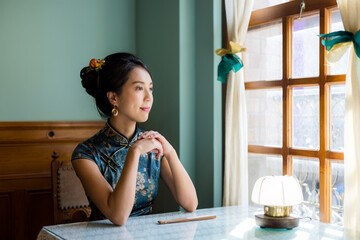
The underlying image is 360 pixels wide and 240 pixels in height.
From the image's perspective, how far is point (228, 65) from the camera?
2307 mm

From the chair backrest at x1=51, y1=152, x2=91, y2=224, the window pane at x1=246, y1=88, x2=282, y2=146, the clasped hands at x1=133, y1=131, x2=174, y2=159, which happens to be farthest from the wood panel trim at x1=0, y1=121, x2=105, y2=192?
the window pane at x1=246, y1=88, x2=282, y2=146

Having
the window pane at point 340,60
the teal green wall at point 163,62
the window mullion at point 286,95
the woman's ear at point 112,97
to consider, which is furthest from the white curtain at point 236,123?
the woman's ear at point 112,97

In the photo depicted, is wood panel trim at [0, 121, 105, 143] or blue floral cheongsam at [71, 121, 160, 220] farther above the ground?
wood panel trim at [0, 121, 105, 143]

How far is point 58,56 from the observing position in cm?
273

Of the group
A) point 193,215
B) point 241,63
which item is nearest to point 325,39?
point 241,63

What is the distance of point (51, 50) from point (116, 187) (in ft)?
4.38

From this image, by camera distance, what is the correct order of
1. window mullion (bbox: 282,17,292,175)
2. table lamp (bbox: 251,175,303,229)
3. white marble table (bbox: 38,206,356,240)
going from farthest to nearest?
window mullion (bbox: 282,17,292,175), table lamp (bbox: 251,175,303,229), white marble table (bbox: 38,206,356,240)

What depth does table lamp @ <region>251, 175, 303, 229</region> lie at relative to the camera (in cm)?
163

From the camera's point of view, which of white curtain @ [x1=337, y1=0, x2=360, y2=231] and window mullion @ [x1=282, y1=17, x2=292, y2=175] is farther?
window mullion @ [x1=282, y1=17, x2=292, y2=175]

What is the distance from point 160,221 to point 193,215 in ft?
0.67

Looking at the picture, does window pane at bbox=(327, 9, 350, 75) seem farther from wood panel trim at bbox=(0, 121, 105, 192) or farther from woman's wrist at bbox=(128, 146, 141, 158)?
wood panel trim at bbox=(0, 121, 105, 192)

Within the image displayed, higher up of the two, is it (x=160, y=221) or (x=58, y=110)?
(x=58, y=110)

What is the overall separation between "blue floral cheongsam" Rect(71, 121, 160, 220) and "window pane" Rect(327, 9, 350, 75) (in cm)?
97

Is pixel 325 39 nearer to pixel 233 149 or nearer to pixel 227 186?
pixel 233 149
